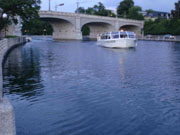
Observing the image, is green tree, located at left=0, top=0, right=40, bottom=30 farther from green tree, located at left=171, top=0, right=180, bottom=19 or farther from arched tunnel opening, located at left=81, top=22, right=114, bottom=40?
arched tunnel opening, located at left=81, top=22, right=114, bottom=40

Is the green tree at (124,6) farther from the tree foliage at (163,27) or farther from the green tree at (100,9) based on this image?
the tree foliage at (163,27)

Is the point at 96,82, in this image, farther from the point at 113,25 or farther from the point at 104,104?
the point at 113,25

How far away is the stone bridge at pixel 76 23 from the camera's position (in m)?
89.0

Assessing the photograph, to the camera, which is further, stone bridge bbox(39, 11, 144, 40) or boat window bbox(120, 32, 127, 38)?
stone bridge bbox(39, 11, 144, 40)

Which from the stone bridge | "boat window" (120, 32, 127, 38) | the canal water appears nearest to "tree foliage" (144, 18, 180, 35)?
the stone bridge

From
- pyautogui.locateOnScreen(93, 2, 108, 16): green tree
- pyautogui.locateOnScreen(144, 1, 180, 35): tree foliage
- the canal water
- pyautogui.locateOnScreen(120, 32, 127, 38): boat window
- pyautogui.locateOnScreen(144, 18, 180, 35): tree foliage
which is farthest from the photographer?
pyautogui.locateOnScreen(93, 2, 108, 16): green tree

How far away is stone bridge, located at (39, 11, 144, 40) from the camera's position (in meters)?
89.0

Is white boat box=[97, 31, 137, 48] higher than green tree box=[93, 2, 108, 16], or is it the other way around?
green tree box=[93, 2, 108, 16]

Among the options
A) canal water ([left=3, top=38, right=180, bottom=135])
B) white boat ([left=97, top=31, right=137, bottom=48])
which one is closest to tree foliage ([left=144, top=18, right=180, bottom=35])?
white boat ([left=97, top=31, right=137, bottom=48])

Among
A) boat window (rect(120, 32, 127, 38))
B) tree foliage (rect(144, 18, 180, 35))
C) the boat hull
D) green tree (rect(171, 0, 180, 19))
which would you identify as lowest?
the boat hull

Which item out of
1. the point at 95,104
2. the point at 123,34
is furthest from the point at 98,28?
the point at 95,104

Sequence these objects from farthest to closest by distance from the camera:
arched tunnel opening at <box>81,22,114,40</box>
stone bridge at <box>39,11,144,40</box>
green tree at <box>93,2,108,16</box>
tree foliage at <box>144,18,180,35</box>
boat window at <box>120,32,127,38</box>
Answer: green tree at <box>93,2,108,16</box>
arched tunnel opening at <box>81,22,114,40</box>
stone bridge at <box>39,11,144,40</box>
tree foliage at <box>144,18,180,35</box>
boat window at <box>120,32,127,38</box>

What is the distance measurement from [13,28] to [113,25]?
4874 centimetres

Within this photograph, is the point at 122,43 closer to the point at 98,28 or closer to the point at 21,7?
the point at 21,7
